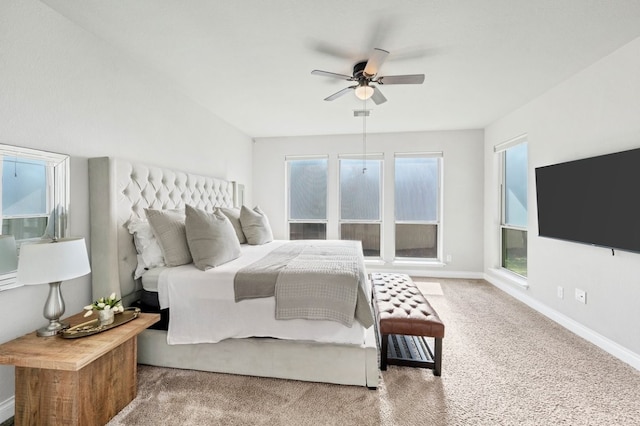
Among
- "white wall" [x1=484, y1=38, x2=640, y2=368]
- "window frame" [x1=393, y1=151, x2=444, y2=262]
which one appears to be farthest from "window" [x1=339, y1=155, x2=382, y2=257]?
"white wall" [x1=484, y1=38, x2=640, y2=368]

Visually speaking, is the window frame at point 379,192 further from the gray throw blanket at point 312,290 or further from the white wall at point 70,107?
the gray throw blanket at point 312,290

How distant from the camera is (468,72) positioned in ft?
8.73

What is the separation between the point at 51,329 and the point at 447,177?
5.17 meters

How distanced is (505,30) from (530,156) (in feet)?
6.57

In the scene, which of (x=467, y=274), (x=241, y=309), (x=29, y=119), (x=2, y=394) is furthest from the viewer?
(x=467, y=274)

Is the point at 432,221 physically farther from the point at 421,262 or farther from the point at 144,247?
the point at 144,247

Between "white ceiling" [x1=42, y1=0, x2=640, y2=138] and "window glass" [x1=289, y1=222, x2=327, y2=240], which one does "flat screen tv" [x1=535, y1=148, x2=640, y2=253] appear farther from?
"window glass" [x1=289, y1=222, x2=327, y2=240]

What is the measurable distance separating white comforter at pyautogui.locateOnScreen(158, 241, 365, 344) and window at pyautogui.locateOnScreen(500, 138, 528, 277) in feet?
10.7

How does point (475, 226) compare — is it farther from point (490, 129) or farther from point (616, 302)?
point (616, 302)

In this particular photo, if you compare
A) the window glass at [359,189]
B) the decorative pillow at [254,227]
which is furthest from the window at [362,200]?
the decorative pillow at [254,227]

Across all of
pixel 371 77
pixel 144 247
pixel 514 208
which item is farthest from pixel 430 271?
pixel 144 247

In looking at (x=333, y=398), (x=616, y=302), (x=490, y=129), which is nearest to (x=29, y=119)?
(x=333, y=398)

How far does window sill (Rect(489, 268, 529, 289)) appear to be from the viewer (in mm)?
3609

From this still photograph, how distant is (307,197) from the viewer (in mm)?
5305
